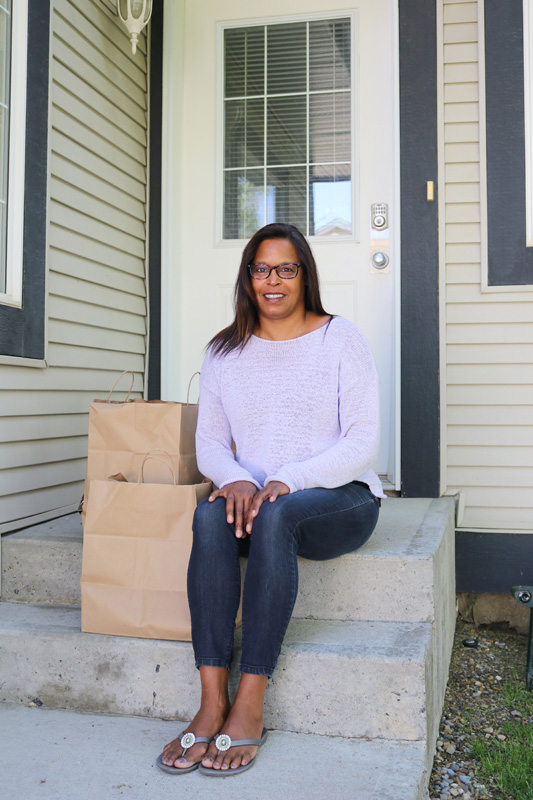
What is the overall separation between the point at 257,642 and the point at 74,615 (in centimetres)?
72

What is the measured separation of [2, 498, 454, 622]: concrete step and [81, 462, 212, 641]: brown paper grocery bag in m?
0.36

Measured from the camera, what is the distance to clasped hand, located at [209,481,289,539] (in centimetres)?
170

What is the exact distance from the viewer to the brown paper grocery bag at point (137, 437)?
2.01m

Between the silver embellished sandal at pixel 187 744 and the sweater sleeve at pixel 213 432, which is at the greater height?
the sweater sleeve at pixel 213 432

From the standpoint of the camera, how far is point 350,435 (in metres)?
1.90

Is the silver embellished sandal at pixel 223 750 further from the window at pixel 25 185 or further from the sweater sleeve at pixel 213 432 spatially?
the window at pixel 25 185

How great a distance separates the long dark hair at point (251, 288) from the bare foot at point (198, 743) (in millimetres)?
939

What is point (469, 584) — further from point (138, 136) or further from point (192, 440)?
point (138, 136)

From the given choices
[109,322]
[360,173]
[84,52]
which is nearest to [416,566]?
[109,322]

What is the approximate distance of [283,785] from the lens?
1.44 metres

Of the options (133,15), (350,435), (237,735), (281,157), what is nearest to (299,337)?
(350,435)

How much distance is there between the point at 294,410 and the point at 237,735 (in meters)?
0.79

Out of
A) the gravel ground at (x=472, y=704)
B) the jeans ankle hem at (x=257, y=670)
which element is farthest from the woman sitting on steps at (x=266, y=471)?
the gravel ground at (x=472, y=704)

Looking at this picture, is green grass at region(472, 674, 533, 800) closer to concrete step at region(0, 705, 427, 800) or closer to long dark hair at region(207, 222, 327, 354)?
concrete step at region(0, 705, 427, 800)
